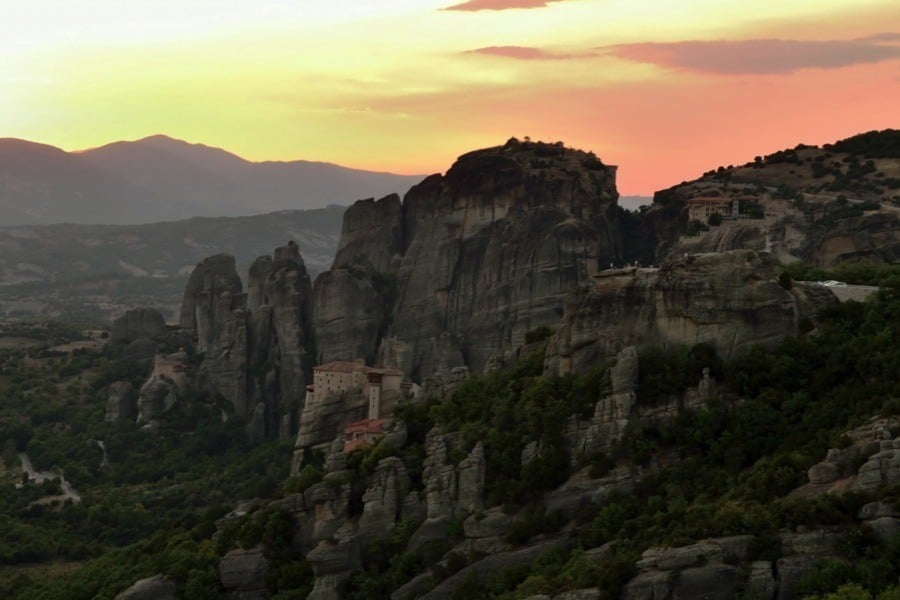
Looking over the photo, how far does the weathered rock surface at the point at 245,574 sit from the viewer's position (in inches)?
2539

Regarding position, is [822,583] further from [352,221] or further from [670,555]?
[352,221]

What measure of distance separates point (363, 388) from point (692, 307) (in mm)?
36477

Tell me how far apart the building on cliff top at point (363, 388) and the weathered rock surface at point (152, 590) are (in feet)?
39.3

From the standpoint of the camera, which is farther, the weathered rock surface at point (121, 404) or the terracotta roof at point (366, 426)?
the weathered rock surface at point (121, 404)

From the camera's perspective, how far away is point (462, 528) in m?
60.0

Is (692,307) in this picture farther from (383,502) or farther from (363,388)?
(363,388)

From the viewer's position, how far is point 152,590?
222ft

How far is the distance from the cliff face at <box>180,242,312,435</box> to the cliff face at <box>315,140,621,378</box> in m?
3.30

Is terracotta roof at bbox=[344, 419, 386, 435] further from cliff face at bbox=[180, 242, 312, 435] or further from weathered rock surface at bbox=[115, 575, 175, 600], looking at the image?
cliff face at bbox=[180, 242, 312, 435]

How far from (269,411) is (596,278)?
5999cm

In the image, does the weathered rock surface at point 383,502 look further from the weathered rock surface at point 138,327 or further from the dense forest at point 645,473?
the weathered rock surface at point 138,327

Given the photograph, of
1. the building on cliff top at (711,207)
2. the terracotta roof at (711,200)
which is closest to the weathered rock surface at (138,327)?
the building on cliff top at (711,207)

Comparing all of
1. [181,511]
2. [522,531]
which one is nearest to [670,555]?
[522,531]

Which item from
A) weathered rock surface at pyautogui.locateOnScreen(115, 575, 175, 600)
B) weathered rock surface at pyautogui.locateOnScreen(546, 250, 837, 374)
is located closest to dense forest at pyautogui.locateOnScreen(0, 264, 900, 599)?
weathered rock surface at pyautogui.locateOnScreen(115, 575, 175, 600)
